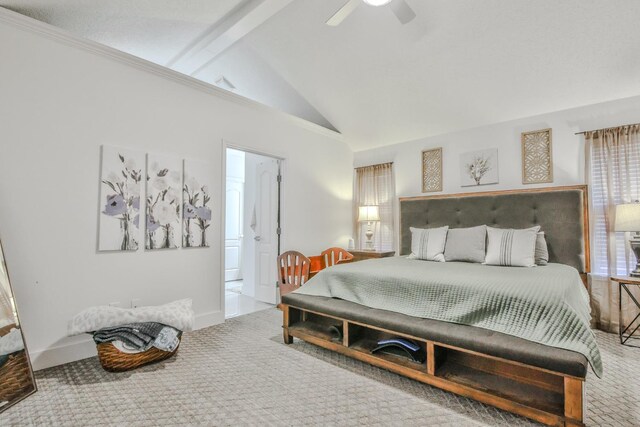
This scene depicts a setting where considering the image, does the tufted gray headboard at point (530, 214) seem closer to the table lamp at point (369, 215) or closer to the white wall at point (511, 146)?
the white wall at point (511, 146)

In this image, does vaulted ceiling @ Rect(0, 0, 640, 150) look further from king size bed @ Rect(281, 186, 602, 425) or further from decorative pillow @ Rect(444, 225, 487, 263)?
decorative pillow @ Rect(444, 225, 487, 263)

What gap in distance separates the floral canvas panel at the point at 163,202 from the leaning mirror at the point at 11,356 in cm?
101

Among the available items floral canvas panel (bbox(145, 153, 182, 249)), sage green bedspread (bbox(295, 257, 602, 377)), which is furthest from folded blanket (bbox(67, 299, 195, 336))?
sage green bedspread (bbox(295, 257, 602, 377))

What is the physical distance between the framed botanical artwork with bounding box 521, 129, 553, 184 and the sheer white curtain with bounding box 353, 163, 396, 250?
1.72m

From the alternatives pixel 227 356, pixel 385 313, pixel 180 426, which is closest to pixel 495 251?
pixel 385 313

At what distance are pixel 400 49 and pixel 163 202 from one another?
2902 millimetres

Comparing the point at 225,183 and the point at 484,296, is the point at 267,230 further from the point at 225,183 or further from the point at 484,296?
the point at 484,296

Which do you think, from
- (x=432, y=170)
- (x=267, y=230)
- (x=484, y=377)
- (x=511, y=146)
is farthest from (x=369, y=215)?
(x=484, y=377)

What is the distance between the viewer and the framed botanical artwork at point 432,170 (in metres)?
4.38

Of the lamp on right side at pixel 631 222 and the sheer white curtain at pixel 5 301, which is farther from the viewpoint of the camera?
the lamp on right side at pixel 631 222

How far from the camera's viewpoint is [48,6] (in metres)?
2.48

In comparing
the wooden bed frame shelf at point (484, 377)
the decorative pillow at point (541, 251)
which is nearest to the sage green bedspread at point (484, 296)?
the wooden bed frame shelf at point (484, 377)

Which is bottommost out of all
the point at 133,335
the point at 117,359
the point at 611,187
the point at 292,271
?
the point at 117,359

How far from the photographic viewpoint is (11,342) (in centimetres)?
193
